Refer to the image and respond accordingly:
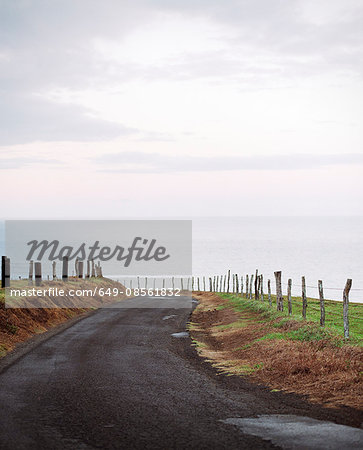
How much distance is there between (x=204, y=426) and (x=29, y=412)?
147 inches

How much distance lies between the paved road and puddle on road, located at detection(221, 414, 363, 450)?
11.1 inches

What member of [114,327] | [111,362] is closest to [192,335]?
[114,327]

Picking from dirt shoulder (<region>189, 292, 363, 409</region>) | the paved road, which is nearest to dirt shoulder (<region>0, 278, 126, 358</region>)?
the paved road

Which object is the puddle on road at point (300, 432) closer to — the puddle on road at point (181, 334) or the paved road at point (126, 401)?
the paved road at point (126, 401)

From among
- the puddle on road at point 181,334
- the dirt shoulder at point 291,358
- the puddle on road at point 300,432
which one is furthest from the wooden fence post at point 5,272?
the puddle on road at point 300,432

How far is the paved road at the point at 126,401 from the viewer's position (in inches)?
340

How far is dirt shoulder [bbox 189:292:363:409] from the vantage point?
12.2 m

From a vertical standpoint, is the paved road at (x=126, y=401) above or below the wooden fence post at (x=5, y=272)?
below

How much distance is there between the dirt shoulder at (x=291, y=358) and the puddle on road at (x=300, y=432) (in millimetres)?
1639

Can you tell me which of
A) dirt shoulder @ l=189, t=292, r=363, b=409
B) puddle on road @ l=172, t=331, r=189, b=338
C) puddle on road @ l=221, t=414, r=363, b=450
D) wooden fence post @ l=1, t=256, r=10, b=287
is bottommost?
puddle on road @ l=172, t=331, r=189, b=338

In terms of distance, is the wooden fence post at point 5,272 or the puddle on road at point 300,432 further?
the wooden fence post at point 5,272

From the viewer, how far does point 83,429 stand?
30.1 ft

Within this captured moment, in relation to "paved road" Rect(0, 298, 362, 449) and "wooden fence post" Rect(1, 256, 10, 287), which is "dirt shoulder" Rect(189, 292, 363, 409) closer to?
"paved road" Rect(0, 298, 362, 449)

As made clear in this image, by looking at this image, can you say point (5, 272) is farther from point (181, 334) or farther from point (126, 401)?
point (126, 401)
